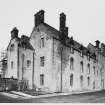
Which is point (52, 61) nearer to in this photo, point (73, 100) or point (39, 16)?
point (39, 16)

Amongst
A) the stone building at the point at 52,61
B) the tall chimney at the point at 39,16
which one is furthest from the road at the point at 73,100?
the tall chimney at the point at 39,16

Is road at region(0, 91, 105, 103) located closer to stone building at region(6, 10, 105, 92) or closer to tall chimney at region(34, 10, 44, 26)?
stone building at region(6, 10, 105, 92)

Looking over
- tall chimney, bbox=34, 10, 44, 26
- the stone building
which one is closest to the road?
the stone building

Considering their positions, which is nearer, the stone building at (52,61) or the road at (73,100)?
the road at (73,100)

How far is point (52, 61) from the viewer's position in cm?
779

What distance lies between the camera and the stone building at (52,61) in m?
6.57

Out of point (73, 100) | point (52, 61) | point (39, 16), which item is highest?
point (39, 16)

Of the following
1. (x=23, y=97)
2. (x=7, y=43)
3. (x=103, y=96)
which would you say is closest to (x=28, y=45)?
(x=7, y=43)

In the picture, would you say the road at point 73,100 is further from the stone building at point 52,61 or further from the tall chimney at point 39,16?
the tall chimney at point 39,16

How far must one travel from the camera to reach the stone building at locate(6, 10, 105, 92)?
6.57 m

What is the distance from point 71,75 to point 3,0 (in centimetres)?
316

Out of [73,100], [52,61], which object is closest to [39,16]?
[52,61]

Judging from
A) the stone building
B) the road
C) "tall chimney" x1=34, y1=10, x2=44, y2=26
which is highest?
"tall chimney" x1=34, y1=10, x2=44, y2=26

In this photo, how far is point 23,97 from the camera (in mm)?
5594
